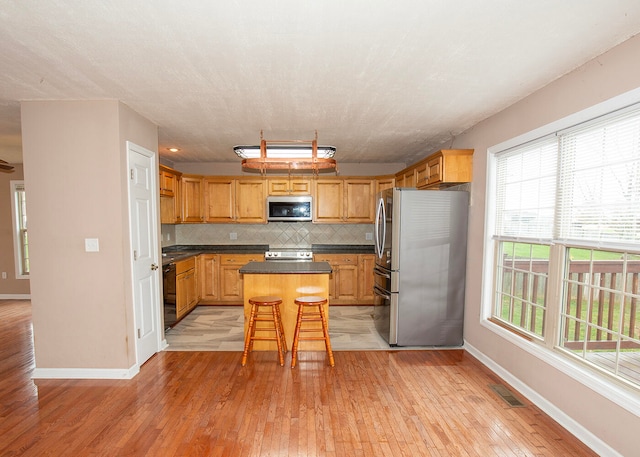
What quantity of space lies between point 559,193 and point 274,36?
2.29 meters

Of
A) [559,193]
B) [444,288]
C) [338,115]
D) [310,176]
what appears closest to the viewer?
[559,193]

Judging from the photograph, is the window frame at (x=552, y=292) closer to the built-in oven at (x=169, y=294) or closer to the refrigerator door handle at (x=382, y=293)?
the refrigerator door handle at (x=382, y=293)

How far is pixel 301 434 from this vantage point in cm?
208

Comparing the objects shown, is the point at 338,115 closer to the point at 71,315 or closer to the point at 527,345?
the point at 527,345

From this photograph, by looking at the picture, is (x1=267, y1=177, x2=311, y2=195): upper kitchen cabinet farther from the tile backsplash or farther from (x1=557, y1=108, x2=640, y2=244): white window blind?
(x1=557, y1=108, x2=640, y2=244): white window blind

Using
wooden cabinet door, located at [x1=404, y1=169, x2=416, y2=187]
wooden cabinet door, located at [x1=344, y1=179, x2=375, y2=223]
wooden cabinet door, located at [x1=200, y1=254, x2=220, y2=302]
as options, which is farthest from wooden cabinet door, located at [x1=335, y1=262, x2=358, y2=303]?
wooden cabinet door, located at [x1=200, y1=254, x2=220, y2=302]

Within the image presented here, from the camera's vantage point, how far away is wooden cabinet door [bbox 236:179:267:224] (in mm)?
5406

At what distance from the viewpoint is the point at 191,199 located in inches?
207

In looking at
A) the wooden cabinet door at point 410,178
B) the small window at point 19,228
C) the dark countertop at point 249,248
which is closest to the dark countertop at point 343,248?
the dark countertop at point 249,248

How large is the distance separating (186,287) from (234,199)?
65.8 inches

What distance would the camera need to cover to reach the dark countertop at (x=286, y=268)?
3.18 m

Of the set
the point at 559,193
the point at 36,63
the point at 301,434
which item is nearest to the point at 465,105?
the point at 559,193

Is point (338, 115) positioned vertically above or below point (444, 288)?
above

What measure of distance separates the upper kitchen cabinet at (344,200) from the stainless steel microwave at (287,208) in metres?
0.25
